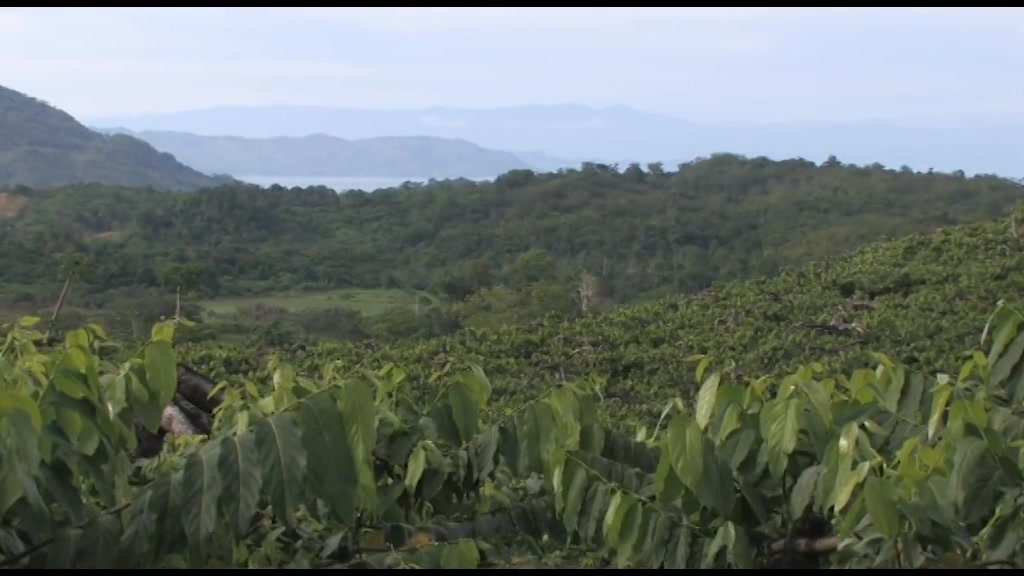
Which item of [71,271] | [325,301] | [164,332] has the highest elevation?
[164,332]

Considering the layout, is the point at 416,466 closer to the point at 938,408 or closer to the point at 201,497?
the point at 201,497

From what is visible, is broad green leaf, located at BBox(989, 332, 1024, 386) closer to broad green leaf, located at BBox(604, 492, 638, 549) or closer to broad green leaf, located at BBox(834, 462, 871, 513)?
broad green leaf, located at BBox(834, 462, 871, 513)

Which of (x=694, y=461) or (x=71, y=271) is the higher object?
(x=694, y=461)

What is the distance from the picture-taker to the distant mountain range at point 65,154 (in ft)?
200

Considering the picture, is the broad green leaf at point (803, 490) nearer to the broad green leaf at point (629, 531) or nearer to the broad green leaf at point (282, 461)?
the broad green leaf at point (629, 531)

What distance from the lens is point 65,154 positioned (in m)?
64.6

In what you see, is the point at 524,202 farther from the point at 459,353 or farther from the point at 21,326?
the point at 21,326

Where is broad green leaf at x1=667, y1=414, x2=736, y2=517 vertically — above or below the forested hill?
above

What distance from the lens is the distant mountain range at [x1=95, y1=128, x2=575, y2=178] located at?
90438mm

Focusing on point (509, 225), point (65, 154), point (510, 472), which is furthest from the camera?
point (65, 154)

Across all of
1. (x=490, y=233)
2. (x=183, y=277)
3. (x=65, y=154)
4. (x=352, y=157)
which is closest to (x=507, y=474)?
(x=183, y=277)

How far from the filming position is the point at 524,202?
35219mm

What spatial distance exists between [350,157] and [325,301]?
2708 inches

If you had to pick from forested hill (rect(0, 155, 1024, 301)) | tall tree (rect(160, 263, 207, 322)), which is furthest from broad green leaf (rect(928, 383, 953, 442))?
forested hill (rect(0, 155, 1024, 301))
